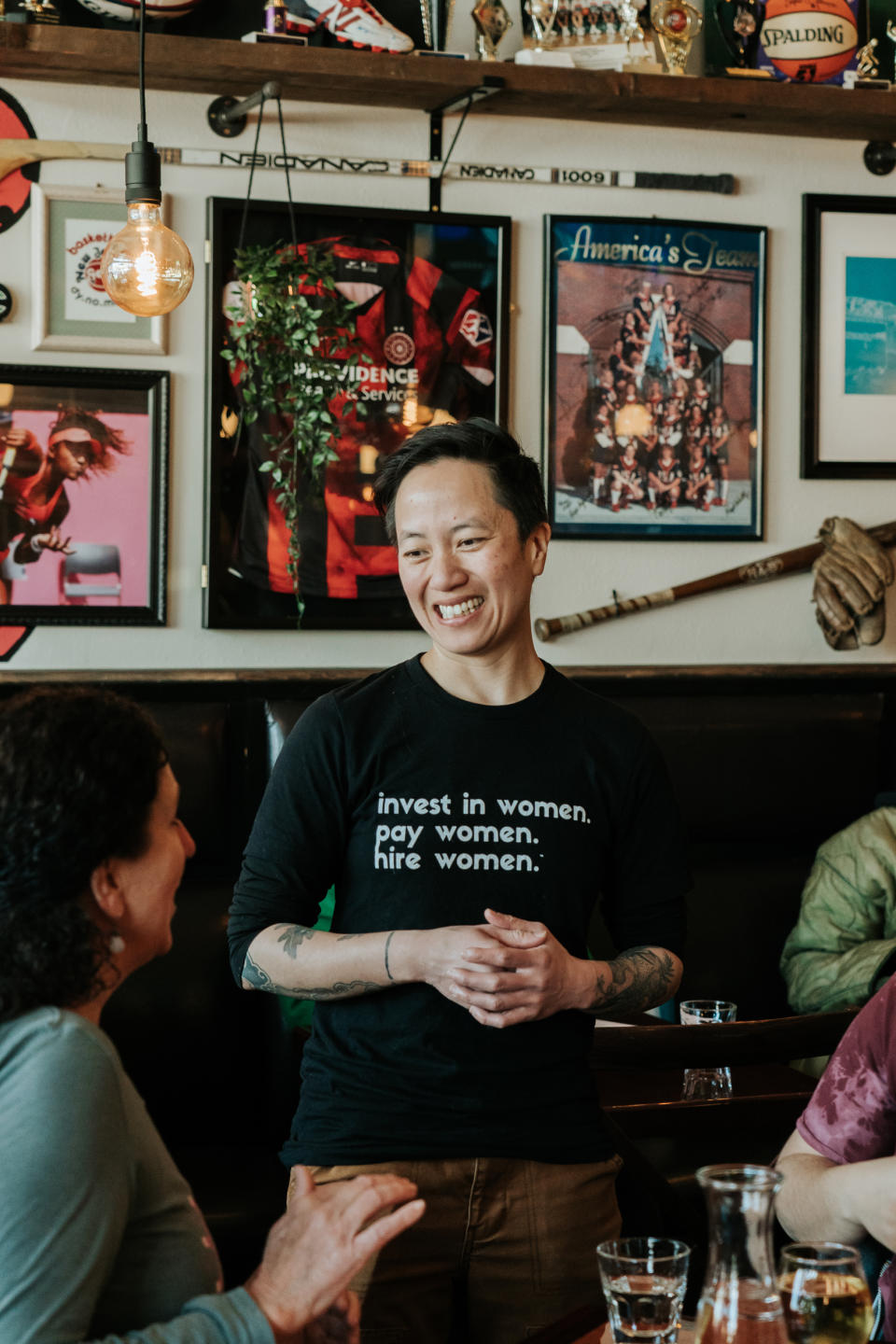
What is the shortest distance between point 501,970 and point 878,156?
2.98m

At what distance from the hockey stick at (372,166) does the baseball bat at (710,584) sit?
3.18 feet

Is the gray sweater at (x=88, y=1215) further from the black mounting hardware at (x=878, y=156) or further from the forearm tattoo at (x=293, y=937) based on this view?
the black mounting hardware at (x=878, y=156)

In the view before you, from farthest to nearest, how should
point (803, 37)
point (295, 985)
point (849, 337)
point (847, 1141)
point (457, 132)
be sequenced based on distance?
point (849, 337)
point (803, 37)
point (457, 132)
point (295, 985)
point (847, 1141)

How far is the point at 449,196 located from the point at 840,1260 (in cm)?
299

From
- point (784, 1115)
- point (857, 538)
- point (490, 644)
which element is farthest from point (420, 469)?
point (857, 538)

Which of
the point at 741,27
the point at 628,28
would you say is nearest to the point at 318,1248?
the point at 628,28

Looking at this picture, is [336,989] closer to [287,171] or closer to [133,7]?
[287,171]

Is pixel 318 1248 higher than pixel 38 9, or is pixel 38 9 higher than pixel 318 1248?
pixel 38 9

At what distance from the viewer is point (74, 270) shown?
11.1 ft

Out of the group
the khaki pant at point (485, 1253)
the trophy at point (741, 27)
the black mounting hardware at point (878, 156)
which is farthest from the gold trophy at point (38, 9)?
the khaki pant at point (485, 1253)

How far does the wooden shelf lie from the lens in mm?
3188

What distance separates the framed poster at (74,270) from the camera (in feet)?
11.0

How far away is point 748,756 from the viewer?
11.7ft

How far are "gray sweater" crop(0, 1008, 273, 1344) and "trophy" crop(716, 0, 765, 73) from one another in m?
3.26
